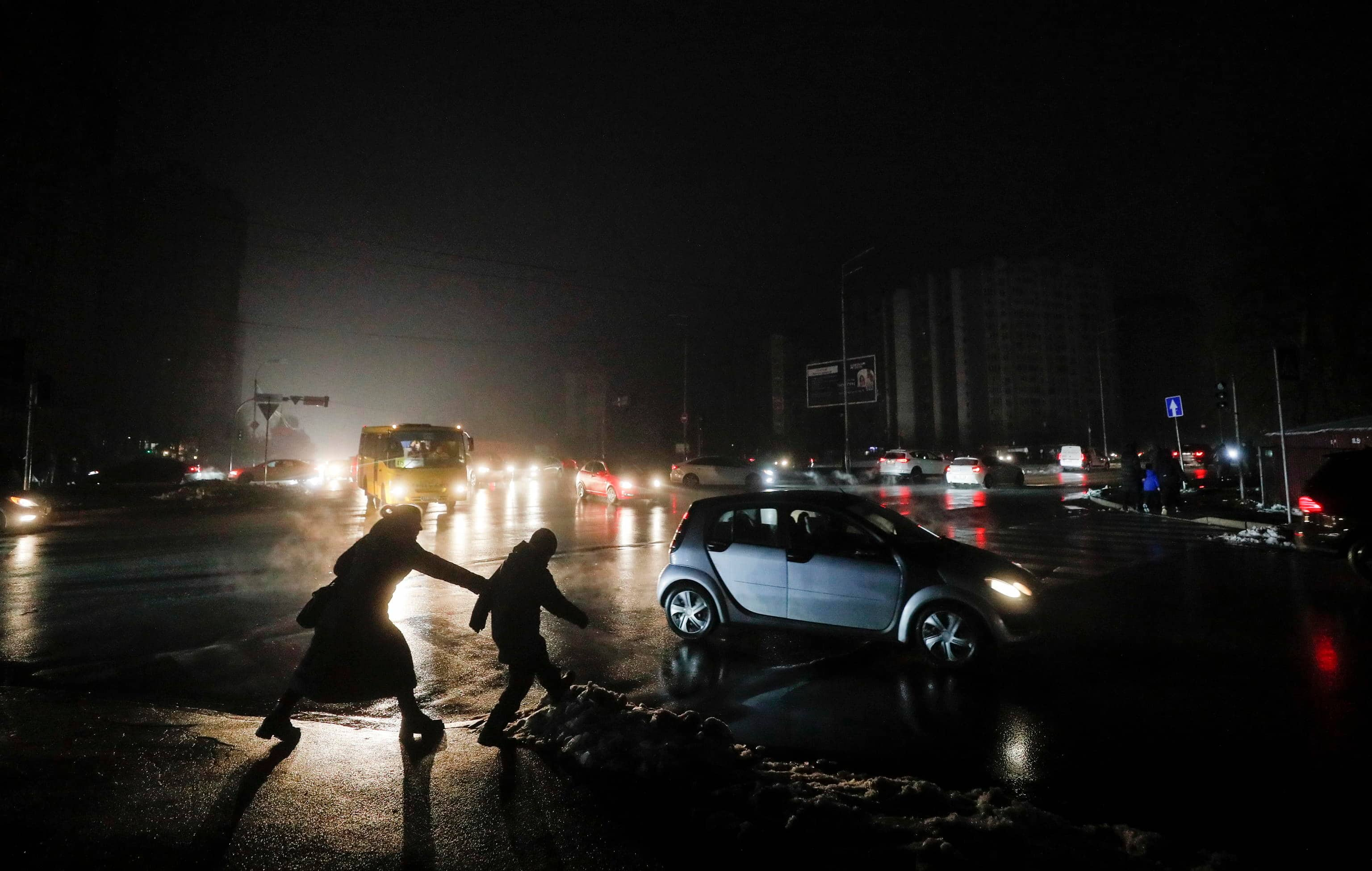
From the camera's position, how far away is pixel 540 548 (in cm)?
479

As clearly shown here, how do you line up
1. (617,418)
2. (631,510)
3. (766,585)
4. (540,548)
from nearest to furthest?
(540,548) → (766,585) → (631,510) → (617,418)

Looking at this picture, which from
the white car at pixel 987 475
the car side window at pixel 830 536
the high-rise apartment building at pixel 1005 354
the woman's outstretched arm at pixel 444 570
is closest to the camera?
the woman's outstretched arm at pixel 444 570

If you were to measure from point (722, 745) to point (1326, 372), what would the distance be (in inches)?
1236

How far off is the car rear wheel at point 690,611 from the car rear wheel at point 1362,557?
29.2 feet

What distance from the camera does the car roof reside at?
686cm

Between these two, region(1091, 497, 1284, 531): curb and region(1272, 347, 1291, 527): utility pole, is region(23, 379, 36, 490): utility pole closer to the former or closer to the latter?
region(1091, 497, 1284, 531): curb

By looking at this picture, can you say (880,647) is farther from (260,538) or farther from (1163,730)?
(260,538)

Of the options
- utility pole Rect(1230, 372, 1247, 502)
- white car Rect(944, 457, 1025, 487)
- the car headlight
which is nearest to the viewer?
the car headlight

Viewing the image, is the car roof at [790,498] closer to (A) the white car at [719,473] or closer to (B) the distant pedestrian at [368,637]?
(B) the distant pedestrian at [368,637]

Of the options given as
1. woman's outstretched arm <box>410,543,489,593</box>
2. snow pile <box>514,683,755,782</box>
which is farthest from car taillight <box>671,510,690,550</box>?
woman's outstretched arm <box>410,543,489,593</box>

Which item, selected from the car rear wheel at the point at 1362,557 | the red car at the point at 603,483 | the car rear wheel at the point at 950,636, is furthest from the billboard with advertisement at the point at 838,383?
the car rear wheel at the point at 950,636

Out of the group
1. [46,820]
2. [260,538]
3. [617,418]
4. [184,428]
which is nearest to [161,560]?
[260,538]

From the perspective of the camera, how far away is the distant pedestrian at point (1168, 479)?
20312 mm

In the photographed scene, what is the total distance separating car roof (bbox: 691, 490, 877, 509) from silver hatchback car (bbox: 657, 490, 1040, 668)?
0.05ft
